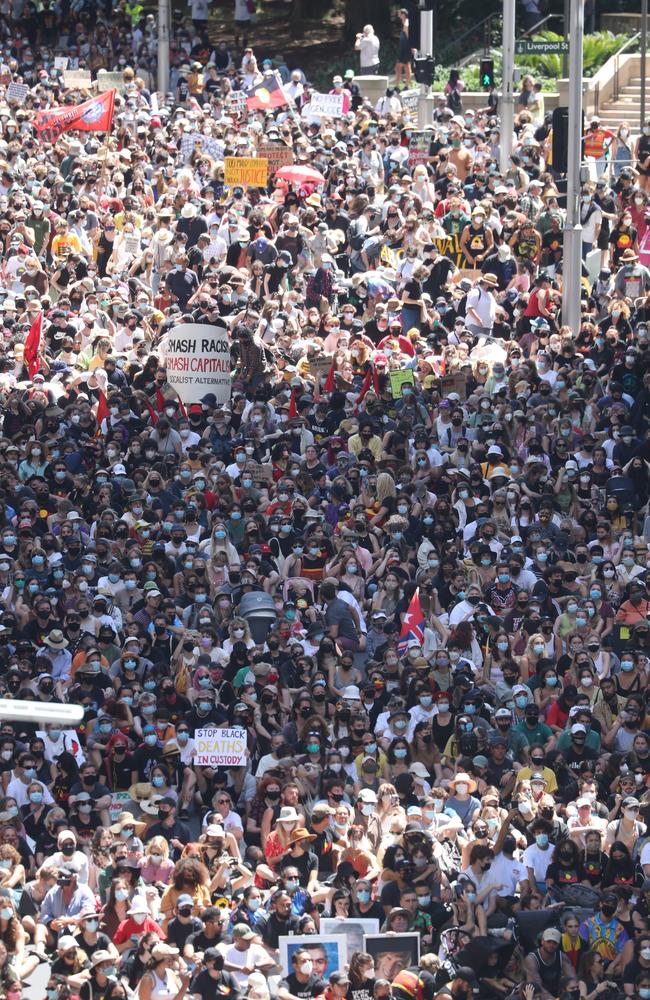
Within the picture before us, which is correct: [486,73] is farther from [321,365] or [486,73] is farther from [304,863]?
[304,863]

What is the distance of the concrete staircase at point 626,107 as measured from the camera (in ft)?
131

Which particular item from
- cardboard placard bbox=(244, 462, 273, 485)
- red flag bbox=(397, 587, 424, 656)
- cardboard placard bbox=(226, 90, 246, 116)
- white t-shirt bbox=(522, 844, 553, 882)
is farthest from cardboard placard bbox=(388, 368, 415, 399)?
cardboard placard bbox=(226, 90, 246, 116)

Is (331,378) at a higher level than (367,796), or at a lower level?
higher

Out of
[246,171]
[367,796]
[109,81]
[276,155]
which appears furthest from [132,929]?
[109,81]

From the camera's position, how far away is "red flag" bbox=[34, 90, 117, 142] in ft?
118

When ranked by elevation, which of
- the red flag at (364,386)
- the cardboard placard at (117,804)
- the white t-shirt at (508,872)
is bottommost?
the white t-shirt at (508,872)

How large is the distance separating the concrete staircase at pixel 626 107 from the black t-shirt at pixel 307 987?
24.8 m

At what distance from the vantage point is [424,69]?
36781mm

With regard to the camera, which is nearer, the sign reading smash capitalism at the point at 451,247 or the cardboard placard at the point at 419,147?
the sign reading smash capitalism at the point at 451,247

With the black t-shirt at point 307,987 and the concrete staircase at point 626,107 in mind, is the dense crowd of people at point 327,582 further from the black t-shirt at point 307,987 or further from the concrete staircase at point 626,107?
the concrete staircase at point 626,107

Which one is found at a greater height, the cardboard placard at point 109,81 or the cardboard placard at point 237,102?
the cardboard placard at point 109,81

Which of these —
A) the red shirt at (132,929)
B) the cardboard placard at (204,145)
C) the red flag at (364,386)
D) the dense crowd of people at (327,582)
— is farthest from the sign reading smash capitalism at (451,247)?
the red shirt at (132,929)

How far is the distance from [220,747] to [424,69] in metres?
19.3

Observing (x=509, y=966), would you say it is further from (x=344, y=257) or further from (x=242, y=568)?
(x=344, y=257)
